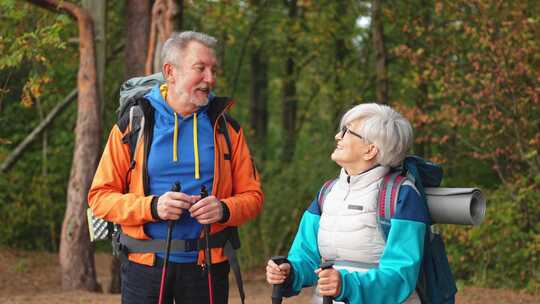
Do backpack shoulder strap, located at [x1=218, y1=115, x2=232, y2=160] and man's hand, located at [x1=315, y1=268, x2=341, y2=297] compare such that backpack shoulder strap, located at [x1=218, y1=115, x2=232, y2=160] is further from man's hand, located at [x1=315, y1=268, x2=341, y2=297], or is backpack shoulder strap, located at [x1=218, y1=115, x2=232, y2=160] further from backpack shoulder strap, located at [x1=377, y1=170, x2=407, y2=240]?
man's hand, located at [x1=315, y1=268, x2=341, y2=297]

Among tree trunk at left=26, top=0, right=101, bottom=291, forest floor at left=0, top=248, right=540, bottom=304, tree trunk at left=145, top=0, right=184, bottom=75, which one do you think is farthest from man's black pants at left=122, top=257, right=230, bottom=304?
tree trunk at left=26, top=0, right=101, bottom=291

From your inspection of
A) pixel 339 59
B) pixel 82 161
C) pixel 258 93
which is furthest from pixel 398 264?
pixel 258 93

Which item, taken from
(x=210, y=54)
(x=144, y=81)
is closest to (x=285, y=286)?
(x=210, y=54)

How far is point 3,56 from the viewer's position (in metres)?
9.23

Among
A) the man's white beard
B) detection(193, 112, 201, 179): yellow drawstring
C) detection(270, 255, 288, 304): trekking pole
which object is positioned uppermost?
the man's white beard

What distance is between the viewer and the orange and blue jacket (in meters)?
3.92

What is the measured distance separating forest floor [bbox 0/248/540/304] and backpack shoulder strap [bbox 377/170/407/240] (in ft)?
18.5

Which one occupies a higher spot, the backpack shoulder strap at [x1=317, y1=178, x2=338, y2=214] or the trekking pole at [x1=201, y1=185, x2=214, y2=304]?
the backpack shoulder strap at [x1=317, y1=178, x2=338, y2=214]

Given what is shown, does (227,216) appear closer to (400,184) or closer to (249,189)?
(249,189)

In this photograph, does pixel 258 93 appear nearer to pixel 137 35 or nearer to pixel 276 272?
pixel 137 35

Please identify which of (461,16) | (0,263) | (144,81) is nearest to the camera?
(144,81)

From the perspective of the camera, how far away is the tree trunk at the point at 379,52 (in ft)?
51.5

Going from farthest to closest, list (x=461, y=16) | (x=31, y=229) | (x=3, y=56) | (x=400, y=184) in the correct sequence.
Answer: (x=31, y=229), (x=461, y=16), (x=3, y=56), (x=400, y=184)

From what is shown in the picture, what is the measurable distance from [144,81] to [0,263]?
31.9 ft
